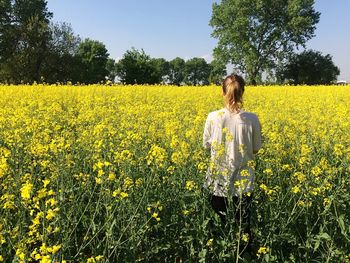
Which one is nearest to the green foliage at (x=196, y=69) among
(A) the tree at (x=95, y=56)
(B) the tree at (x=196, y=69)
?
(B) the tree at (x=196, y=69)

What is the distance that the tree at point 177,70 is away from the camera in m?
129

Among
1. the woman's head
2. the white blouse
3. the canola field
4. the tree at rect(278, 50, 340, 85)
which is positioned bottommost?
the canola field

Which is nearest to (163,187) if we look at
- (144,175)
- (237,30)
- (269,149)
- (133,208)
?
(144,175)

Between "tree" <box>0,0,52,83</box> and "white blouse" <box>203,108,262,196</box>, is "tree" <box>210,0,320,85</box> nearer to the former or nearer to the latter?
"tree" <box>0,0,52,83</box>

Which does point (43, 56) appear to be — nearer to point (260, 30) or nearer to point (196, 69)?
point (260, 30)

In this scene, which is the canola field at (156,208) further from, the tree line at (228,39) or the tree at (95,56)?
the tree at (95,56)

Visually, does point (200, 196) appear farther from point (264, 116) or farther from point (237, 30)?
point (237, 30)

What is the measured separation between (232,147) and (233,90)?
17.7 inches

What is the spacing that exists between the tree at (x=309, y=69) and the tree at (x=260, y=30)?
5524 mm

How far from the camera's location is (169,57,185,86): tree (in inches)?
5069

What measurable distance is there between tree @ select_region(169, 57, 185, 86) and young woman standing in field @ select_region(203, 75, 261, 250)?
126 metres

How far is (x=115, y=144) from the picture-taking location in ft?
14.5

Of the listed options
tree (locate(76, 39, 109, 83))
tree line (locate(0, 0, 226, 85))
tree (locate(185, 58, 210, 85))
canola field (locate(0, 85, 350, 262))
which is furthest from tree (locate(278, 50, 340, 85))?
tree (locate(185, 58, 210, 85))

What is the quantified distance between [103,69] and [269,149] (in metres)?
49.8
